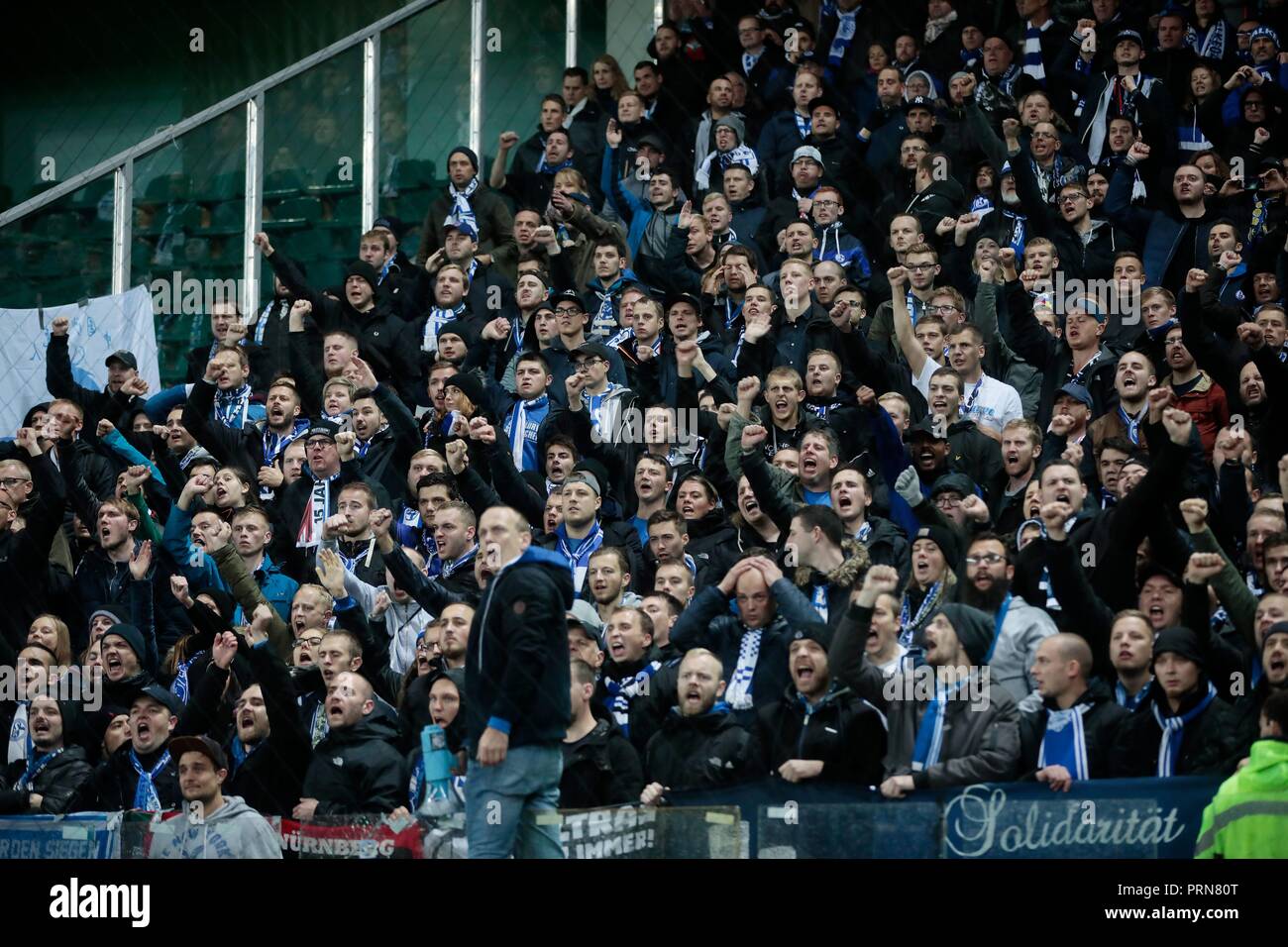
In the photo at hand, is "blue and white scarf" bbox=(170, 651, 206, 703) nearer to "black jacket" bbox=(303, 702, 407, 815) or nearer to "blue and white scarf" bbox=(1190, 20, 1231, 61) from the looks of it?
"black jacket" bbox=(303, 702, 407, 815)

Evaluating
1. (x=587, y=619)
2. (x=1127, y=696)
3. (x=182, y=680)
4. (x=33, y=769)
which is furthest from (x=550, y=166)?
(x=1127, y=696)

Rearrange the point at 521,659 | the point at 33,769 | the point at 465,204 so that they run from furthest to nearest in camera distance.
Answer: the point at 465,204
the point at 33,769
the point at 521,659

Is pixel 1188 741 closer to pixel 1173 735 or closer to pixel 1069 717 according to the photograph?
pixel 1173 735

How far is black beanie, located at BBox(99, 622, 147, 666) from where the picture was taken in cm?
991

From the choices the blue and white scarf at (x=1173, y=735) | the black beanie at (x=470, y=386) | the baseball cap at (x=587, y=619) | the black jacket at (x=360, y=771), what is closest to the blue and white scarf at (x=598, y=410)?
the black beanie at (x=470, y=386)

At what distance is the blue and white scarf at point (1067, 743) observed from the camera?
752 cm

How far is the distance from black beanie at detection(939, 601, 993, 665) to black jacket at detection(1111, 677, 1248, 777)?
0.71m

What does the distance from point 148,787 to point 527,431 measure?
10.1 feet

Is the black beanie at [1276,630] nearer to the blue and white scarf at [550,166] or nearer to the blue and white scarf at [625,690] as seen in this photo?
the blue and white scarf at [625,690]

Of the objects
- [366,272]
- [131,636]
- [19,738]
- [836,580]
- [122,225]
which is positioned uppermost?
[122,225]

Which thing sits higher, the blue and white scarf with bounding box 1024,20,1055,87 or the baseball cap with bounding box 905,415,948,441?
the blue and white scarf with bounding box 1024,20,1055,87

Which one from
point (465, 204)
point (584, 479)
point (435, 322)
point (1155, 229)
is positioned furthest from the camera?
point (465, 204)

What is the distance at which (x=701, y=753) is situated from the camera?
798cm

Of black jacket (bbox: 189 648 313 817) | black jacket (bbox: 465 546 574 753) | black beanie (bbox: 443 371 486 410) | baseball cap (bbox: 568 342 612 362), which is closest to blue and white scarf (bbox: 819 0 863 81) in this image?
baseball cap (bbox: 568 342 612 362)
